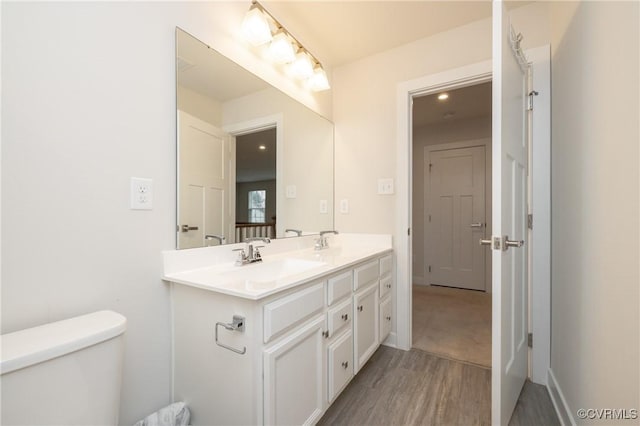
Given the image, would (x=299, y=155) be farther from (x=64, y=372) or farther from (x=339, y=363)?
(x=64, y=372)

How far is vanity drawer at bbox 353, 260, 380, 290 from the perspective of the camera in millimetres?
1564

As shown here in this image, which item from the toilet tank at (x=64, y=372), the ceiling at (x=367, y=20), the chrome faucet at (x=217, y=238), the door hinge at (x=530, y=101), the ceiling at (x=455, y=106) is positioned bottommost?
the toilet tank at (x=64, y=372)

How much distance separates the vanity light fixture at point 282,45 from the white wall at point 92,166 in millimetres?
340

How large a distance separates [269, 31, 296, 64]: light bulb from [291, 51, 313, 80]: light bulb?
4.1 inches

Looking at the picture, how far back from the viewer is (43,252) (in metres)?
0.84

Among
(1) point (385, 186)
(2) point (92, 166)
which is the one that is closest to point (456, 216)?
(1) point (385, 186)

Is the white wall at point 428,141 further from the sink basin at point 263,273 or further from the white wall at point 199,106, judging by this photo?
the white wall at point 199,106

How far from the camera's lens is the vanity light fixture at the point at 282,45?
4.84 feet

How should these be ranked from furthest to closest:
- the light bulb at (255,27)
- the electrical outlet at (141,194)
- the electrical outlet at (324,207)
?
the electrical outlet at (324,207) < the light bulb at (255,27) < the electrical outlet at (141,194)

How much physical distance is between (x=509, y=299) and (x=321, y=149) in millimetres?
1623

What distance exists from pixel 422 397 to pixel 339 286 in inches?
A: 33.6

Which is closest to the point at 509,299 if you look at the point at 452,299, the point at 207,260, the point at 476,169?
the point at 207,260

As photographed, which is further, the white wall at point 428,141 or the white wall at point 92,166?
the white wall at point 428,141

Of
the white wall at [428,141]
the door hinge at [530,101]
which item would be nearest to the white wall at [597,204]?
the door hinge at [530,101]
